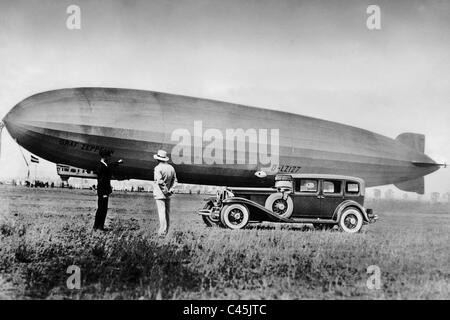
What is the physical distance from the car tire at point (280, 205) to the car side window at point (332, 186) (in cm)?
132

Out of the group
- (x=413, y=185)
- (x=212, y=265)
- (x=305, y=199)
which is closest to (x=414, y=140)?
(x=413, y=185)

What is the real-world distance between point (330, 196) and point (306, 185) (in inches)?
32.2

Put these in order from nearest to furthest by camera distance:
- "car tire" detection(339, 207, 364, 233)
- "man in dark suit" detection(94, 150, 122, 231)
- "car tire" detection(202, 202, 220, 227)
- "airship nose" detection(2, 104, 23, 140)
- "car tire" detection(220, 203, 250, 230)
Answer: "man in dark suit" detection(94, 150, 122, 231), "car tire" detection(220, 203, 250, 230), "car tire" detection(339, 207, 364, 233), "car tire" detection(202, 202, 220, 227), "airship nose" detection(2, 104, 23, 140)

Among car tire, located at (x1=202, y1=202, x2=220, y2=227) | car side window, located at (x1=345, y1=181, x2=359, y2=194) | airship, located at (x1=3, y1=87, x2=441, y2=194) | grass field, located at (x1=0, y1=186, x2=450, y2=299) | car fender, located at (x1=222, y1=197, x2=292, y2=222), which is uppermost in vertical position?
airship, located at (x1=3, y1=87, x2=441, y2=194)

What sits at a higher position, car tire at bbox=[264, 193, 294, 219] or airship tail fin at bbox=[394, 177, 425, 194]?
airship tail fin at bbox=[394, 177, 425, 194]

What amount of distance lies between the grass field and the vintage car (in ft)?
5.35

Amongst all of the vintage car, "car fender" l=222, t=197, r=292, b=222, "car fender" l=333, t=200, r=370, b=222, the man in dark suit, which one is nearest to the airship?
the man in dark suit

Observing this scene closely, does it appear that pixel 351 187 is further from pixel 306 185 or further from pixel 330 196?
pixel 306 185

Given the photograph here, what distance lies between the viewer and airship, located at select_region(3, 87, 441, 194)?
1330 cm

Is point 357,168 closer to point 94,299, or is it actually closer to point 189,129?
point 189,129

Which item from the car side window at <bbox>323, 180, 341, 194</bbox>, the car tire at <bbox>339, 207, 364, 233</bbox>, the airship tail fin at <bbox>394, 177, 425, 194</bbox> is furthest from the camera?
the airship tail fin at <bbox>394, 177, 425, 194</bbox>

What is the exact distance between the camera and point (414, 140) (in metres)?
20.3

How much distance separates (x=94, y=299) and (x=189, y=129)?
9323 millimetres

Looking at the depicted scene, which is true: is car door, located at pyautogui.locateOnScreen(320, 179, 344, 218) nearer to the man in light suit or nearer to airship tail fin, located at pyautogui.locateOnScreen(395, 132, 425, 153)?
the man in light suit
